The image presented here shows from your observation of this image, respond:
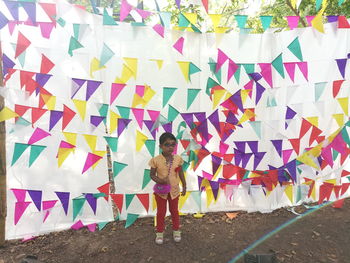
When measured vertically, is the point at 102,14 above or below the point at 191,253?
above

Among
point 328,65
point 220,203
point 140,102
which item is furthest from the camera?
point 220,203

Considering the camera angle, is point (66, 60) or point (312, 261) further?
point (66, 60)

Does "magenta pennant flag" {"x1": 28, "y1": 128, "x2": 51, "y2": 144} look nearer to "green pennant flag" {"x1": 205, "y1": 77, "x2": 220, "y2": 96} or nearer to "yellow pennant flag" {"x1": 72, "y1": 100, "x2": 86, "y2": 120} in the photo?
"yellow pennant flag" {"x1": 72, "y1": 100, "x2": 86, "y2": 120}

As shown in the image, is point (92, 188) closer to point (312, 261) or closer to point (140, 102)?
point (140, 102)

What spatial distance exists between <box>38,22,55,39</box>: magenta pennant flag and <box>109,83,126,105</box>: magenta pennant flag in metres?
0.78

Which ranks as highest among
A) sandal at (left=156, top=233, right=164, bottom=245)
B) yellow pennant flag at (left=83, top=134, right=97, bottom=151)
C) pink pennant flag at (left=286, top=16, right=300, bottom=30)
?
pink pennant flag at (left=286, top=16, right=300, bottom=30)

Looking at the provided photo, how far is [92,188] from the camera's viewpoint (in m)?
2.99

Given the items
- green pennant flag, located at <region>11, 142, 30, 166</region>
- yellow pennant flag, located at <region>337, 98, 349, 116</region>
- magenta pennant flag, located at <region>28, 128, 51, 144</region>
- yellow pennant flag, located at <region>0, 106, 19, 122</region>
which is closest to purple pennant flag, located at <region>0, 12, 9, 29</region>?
yellow pennant flag, located at <region>0, 106, 19, 122</region>

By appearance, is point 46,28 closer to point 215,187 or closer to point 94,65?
point 94,65

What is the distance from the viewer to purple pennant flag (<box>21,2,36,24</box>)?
2.44 m

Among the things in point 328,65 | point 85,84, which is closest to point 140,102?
point 85,84

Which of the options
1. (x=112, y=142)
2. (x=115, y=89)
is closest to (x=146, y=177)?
(x=112, y=142)

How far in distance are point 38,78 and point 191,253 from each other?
233 cm

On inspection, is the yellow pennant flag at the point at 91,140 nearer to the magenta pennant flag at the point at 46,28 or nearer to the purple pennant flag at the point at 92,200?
the purple pennant flag at the point at 92,200
